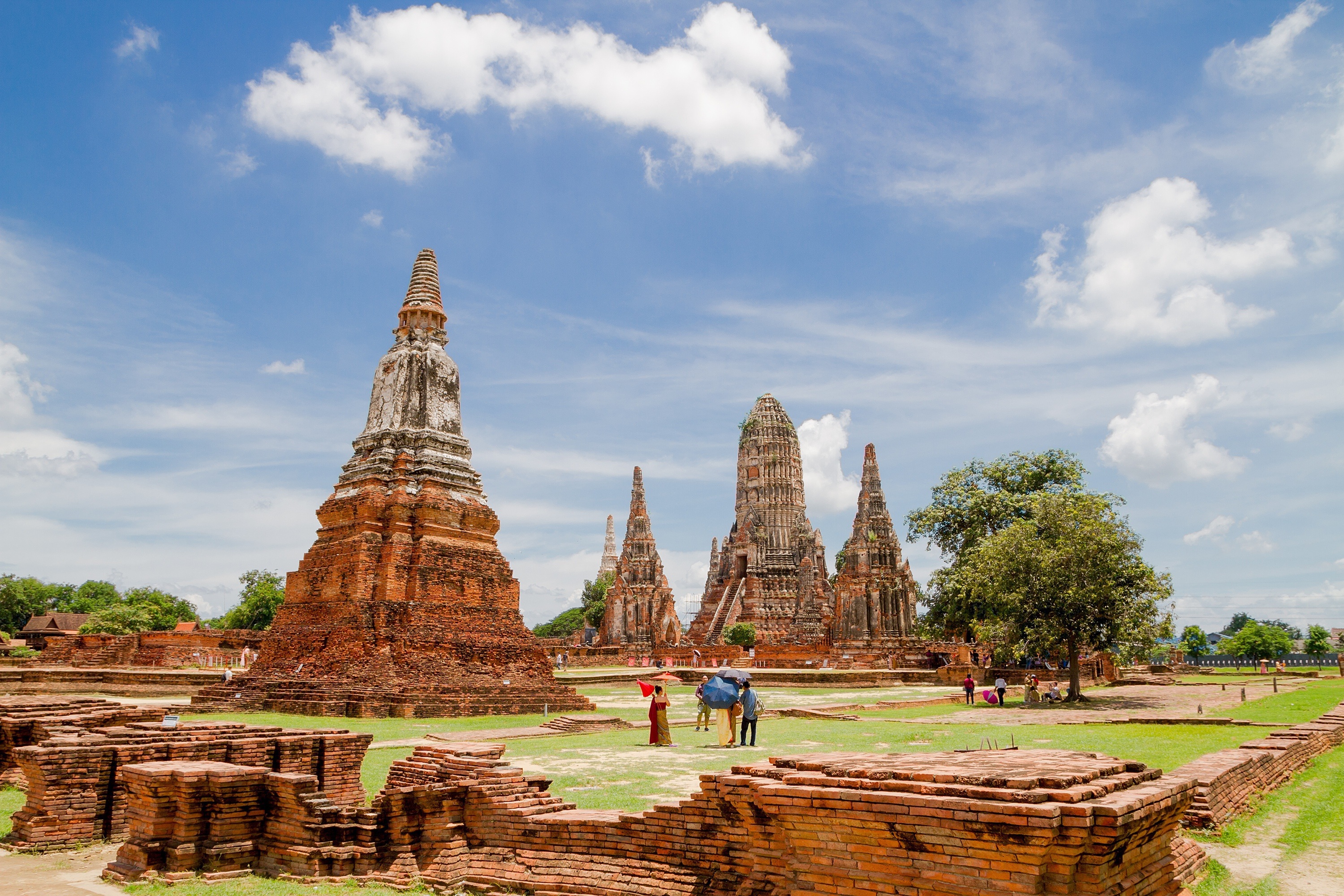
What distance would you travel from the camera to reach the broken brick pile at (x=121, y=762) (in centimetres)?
802

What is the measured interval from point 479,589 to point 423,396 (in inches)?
204

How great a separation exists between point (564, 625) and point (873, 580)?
195 ft

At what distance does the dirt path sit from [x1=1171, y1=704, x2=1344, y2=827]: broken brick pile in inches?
304

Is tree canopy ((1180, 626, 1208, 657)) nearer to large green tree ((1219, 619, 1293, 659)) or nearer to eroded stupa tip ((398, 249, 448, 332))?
large green tree ((1219, 619, 1293, 659))

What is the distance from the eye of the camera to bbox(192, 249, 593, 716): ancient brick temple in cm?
1903

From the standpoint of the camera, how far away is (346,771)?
895 cm

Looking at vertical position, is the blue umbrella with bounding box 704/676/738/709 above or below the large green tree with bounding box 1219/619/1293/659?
above

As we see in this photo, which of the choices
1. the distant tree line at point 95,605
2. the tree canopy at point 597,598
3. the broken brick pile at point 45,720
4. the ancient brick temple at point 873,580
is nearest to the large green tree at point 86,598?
the distant tree line at point 95,605

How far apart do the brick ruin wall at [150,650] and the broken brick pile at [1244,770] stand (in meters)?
28.6

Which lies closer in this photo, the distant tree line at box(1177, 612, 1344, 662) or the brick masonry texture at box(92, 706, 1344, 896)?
the brick masonry texture at box(92, 706, 1344, 896)

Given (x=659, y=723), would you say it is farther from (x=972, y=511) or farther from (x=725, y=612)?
(x=725, y=612)

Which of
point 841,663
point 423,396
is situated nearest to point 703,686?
point 423,396

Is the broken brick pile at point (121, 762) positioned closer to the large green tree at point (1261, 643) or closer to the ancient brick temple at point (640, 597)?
the ancient brick temple at point (640, 597)

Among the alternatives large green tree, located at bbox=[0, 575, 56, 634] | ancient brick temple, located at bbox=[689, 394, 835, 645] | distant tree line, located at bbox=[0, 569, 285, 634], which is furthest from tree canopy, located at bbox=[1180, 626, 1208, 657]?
large green tree, located at bbox=[0, 575, 56, 634]
